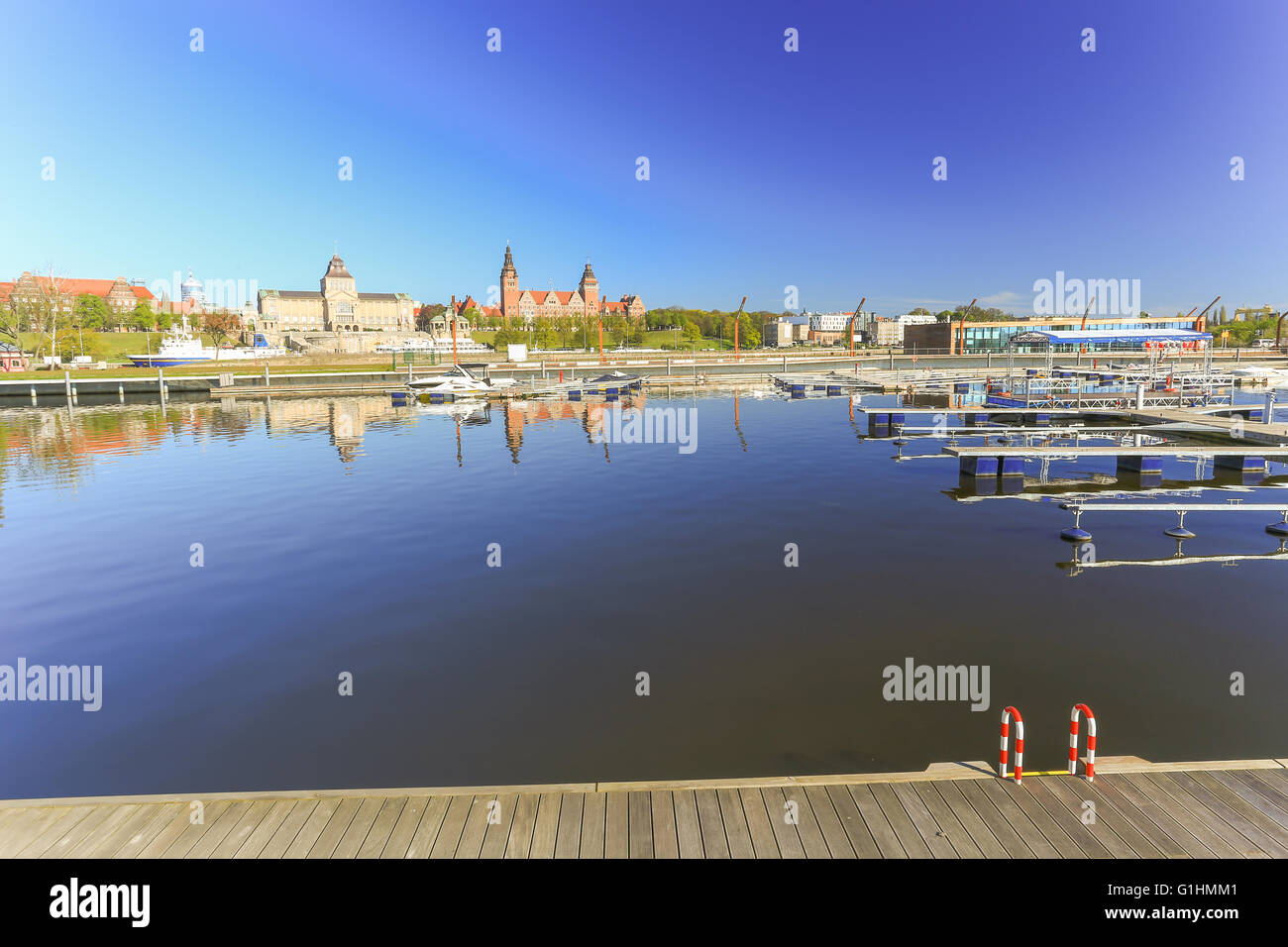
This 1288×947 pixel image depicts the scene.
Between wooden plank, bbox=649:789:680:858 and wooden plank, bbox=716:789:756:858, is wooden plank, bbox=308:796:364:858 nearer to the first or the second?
wooden plank, bbox=649:789:680:858

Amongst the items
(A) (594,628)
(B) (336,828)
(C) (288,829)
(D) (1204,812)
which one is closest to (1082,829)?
(D) (1204,812)

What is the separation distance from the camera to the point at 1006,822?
6.67 m

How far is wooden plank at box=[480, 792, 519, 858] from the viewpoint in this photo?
21.0ft

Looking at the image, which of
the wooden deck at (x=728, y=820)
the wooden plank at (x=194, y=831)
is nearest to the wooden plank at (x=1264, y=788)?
the wooden deck at (x=728, y=820)

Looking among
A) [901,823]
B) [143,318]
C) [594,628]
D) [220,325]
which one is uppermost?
[143,318]

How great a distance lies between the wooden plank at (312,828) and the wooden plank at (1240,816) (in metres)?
9.10

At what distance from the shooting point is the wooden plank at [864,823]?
6297mm

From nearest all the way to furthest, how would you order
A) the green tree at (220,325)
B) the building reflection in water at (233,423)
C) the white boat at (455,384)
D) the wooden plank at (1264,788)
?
the wooden plank at (1264,788) < the building reflection in water at (233,423) < the white boat at (455,384) < the green tree at (220,325)

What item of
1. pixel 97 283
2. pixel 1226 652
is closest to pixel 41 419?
pixel 1226 652

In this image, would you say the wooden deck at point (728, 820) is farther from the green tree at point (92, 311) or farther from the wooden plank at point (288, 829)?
the green tree at point (92, 311)

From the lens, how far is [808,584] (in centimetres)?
1611

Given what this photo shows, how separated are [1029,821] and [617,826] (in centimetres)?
418

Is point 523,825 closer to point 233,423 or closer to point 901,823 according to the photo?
point 901,823
